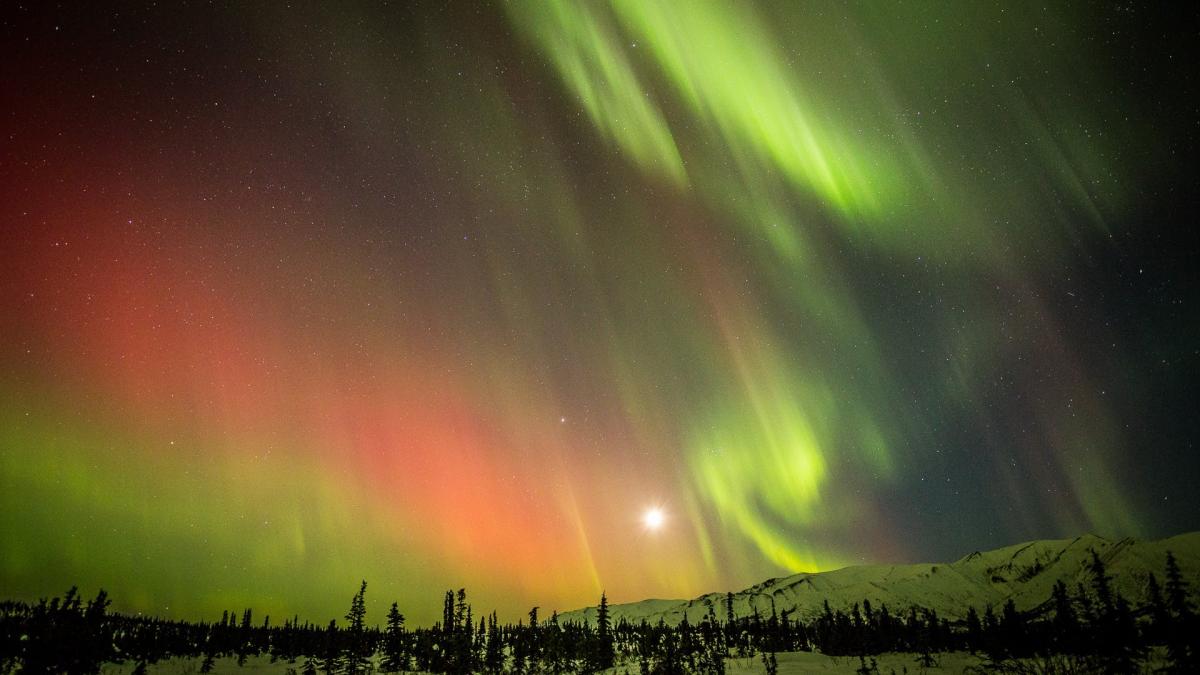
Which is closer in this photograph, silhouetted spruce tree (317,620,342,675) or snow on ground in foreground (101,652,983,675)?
silhouetted spruce tree (317,620,342,675)

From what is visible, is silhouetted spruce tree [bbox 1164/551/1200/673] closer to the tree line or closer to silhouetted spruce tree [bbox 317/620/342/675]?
the tree line

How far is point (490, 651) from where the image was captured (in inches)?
3688

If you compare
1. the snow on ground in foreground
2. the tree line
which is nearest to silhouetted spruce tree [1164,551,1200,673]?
the tree line

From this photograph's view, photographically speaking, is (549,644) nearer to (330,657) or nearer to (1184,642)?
(330,657)

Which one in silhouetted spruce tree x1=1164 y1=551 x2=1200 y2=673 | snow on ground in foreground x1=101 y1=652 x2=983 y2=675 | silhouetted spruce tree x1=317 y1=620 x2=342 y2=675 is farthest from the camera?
snow on ground in foreground x1=101 y1=652 x2=983 y2=675

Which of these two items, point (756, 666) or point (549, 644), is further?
point (549, 644)

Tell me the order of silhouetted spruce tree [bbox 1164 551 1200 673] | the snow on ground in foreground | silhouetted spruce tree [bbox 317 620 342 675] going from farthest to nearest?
the snow on ground in foreground
silhouetted spruce tree [bbox 317 620 342 675]
silhouetted spruce tree [bbox 1164 551 1200 673]

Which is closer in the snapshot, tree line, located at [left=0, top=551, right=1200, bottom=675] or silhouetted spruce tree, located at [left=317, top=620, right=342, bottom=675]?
tree line, located at [left=0, top=551, right=1200, bottom=675]

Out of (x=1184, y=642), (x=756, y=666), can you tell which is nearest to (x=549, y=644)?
(x=756, y=666)

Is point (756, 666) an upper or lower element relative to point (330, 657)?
lower

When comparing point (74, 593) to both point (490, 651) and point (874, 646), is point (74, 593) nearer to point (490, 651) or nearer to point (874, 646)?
point (490, 651)

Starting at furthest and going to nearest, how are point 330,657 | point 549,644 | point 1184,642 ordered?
point 549,644 → point 330,657 → point 1184,642

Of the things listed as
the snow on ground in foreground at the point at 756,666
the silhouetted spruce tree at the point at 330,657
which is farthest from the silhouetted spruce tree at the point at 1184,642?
the silhouetted spruce tree at the point at 330,657

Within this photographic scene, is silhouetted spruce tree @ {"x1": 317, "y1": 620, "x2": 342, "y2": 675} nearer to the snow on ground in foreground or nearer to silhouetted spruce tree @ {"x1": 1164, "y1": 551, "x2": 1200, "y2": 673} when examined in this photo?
the snow on ground in foreground
